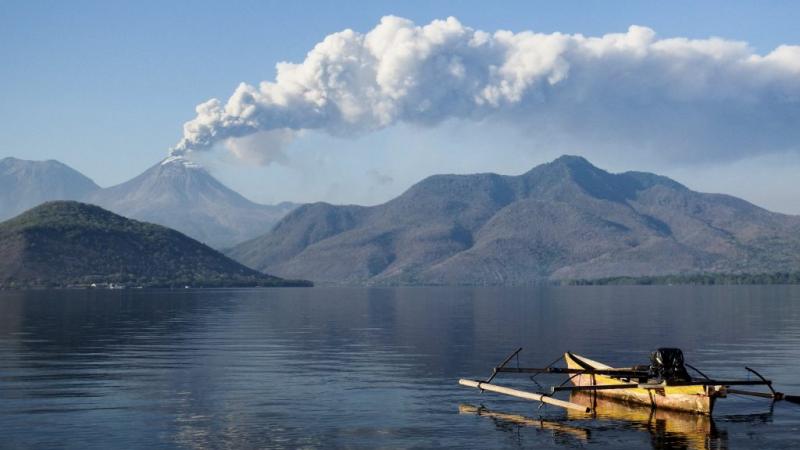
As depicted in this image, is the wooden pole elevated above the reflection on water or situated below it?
above

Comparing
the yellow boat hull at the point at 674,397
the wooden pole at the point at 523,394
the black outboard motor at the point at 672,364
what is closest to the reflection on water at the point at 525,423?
the wooden pole at the point at 523,394

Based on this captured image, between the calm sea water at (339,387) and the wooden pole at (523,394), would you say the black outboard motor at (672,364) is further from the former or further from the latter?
the wooden pole at (523,394)

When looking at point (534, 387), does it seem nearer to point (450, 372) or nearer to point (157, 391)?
point (450, 372)

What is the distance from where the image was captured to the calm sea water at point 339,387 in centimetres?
5478

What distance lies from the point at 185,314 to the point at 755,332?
103m

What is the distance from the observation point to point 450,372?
275 ft

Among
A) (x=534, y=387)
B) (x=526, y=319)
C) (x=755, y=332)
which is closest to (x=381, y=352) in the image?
(x=534, y=387)

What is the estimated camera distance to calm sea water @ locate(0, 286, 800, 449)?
5478cm

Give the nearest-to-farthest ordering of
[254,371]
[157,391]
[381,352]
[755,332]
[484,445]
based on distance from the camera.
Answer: [484,445]
[157,391]
[254,371]
[381,352]
[755,332]

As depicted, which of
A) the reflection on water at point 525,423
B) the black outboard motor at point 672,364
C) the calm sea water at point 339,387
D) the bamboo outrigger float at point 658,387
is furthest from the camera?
the black outboard motor at point 672,364

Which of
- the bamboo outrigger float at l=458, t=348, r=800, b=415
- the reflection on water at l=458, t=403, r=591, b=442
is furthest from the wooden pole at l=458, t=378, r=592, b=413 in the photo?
the reflection on water at l=458, t=403, r=591, b=442

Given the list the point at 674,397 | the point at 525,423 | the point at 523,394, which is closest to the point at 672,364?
the point at 674,397

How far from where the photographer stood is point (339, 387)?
7312 centimetres

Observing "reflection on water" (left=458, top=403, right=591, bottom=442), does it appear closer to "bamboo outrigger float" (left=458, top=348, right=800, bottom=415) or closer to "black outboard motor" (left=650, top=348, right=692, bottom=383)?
"bamboo outrigger float" (left=458, top=348, right=800, bottom=415)
